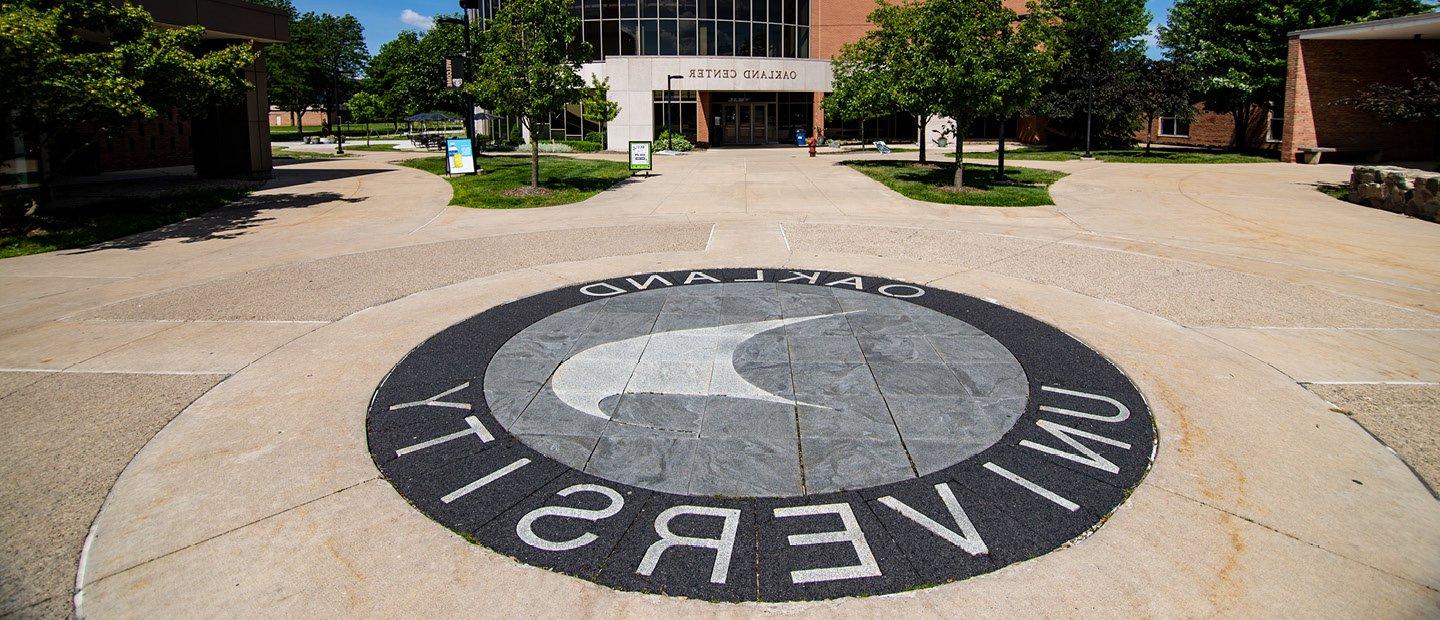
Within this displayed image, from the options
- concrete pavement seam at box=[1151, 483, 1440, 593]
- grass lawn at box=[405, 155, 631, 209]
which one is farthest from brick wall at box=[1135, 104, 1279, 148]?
concrete pavement seam at box=[1151, 483, 1440, 593]

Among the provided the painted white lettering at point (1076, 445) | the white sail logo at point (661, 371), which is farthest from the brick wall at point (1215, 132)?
the painted white lettering at point (1076, 445)

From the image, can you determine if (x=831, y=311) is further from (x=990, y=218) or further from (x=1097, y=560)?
(x=990, y=218)

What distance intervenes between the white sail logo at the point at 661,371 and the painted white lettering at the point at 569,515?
1.25m

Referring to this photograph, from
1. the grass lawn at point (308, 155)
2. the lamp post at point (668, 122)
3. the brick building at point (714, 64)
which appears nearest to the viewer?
the grass lawn at point (308, 155)

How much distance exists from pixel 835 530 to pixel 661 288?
6.31 m

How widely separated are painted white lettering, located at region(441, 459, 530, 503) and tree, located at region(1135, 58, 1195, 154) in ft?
122

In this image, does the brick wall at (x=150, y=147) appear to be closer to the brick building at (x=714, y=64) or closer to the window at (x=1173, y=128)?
the brick building at (x=714, y=64)

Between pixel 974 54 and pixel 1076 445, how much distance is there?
618 inches

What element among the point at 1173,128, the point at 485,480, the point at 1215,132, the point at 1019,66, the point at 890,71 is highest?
the point at 1173,128

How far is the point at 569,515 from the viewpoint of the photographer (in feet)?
15.6

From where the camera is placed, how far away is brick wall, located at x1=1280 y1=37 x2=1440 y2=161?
30922 mm

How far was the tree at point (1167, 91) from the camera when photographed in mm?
35000

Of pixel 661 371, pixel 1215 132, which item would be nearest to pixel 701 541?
pixel 661 371

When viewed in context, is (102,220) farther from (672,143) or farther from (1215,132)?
(1215,132)
